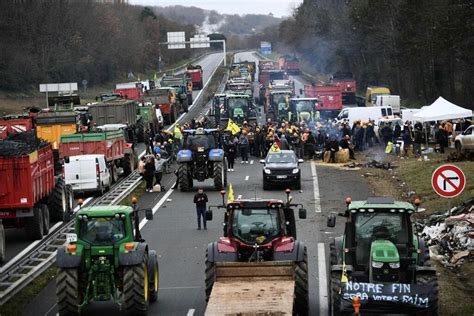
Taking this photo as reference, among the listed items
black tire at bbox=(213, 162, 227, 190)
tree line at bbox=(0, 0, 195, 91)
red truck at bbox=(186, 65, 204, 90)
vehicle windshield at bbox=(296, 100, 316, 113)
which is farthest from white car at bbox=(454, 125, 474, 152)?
red truck at bbox=(186, 65, 204, 90)

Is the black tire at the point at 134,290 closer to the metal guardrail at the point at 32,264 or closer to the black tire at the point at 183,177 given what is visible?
the metal guardrail at the point at 32,264

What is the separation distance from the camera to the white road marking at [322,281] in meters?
20.3

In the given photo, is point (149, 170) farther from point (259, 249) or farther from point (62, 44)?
point (62, 44)

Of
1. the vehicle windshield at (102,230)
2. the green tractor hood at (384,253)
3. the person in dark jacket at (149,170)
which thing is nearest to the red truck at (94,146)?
the person in dark jacket at (149,170)

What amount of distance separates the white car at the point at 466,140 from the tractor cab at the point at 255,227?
86.5 ft

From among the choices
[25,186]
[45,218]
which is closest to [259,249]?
[25,186]

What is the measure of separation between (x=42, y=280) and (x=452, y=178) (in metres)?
9.60

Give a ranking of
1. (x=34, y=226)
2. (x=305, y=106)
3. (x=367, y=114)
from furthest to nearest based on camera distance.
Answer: (x=305, y=106), (x=367, y=114), (x=34, y=226)

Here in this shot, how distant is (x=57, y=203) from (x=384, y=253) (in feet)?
56.6

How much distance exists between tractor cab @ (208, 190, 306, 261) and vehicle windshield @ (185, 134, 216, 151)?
19.9 metres

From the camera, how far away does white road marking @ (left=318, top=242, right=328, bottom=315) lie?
20.3 meters

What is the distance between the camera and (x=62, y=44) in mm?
108250

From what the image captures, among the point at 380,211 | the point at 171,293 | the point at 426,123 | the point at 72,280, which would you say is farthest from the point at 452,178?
the point at 426,123

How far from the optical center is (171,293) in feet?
72.4
